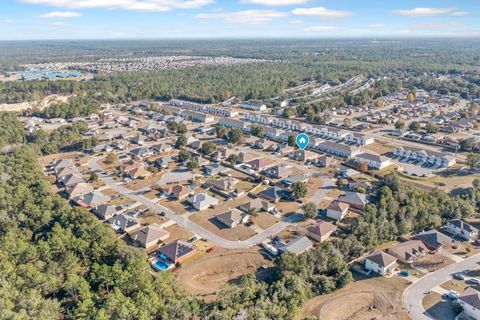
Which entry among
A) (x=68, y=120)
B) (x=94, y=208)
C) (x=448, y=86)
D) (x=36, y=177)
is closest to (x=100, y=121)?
(x=68, y=120)

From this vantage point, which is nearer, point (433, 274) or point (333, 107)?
point (433, 274)

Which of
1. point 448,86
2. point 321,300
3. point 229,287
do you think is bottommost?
point 321,300

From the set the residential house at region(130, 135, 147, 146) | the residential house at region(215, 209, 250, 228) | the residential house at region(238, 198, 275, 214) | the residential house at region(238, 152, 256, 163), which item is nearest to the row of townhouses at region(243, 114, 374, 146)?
the residential house at region(238, 152, 256, 163)

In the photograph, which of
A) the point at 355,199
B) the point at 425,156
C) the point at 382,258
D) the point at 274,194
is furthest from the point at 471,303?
the point at 425,156

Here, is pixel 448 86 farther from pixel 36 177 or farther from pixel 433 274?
pixel 36 177

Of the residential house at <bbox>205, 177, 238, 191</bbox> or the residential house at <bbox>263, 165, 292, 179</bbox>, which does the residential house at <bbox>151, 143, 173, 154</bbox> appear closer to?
the residential house at <bbox>205, 177, 238, 191</bbox>

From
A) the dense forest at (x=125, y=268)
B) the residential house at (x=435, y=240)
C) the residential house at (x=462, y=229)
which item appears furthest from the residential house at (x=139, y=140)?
the residential house at (x=462, y=229)
